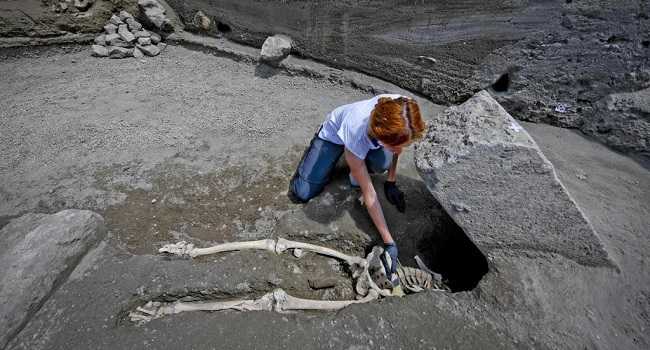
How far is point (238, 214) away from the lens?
268 centimetres

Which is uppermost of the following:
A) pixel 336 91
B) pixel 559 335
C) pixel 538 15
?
pixel 538 15

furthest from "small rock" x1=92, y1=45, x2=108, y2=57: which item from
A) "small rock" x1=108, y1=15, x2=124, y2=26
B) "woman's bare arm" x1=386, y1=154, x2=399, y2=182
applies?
"woman's bare arm" x1=386, y1=154, x2=399, y2=182

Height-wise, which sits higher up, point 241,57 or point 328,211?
point 241,57

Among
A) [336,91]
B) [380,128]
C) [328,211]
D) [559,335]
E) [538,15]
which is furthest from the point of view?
[336,91]

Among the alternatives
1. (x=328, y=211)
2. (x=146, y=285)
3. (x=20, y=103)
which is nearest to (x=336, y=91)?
(x=328, y=211)

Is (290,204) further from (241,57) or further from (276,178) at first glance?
(241,57)

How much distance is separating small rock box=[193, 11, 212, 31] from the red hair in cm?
320

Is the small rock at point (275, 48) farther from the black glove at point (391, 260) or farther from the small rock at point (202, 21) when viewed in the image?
the black glove at point (391, 260)

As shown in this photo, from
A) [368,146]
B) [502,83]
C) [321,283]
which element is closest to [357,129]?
[368,146]

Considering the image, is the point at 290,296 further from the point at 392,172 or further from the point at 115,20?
the point at 115,20

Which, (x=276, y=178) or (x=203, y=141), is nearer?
(x=276, y=178)

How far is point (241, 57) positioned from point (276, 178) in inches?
74.5

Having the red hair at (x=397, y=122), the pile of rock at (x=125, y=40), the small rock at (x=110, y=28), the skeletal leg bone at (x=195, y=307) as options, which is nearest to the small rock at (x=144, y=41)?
the pile of rock at (x=125, y=40)

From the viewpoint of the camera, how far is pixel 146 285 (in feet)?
6.57
